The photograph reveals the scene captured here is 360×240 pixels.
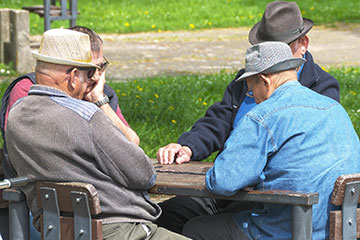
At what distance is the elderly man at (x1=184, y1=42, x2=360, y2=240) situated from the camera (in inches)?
123

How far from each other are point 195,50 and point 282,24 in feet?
29.2

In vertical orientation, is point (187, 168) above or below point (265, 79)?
below

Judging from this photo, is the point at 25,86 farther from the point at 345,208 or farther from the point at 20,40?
the point at 20,40

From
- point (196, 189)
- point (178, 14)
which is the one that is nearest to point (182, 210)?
point (196, 189)

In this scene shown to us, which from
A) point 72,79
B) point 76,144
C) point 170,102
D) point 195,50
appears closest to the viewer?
point 76,144

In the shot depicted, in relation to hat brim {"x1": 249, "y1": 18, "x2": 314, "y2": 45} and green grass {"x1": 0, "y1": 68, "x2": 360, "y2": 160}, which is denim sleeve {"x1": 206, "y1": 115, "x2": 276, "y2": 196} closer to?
hat brim {"x1": 249, "y1": 18, "x2": 314, "y2": 45}

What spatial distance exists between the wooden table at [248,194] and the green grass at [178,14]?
11503 mm

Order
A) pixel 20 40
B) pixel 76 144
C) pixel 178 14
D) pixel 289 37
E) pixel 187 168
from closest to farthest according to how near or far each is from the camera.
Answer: pixel 76 144 → pixel 187 168 → pixel 289 37 → pixel 20 40 → pixel 178 14

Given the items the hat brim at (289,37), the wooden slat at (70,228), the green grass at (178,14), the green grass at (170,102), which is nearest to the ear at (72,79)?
the wooden slat at (70,228)

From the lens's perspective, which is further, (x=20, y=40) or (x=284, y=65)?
(x=20, y=40)

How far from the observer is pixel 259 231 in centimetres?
330

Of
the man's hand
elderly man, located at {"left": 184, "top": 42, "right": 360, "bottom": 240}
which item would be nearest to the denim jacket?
elderly man, located at {"left": 184, "top": 42, "right": 360, "bottom": 240}

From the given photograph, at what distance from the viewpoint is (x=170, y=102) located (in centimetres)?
782

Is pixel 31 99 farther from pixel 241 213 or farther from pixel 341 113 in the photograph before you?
pixel 341 113
